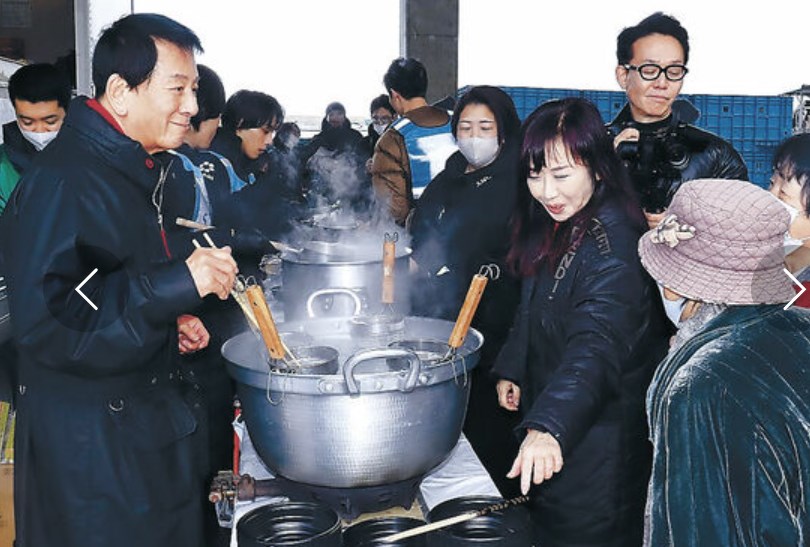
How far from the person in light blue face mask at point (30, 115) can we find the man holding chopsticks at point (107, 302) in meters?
1.97

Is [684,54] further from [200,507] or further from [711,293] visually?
[200,507]

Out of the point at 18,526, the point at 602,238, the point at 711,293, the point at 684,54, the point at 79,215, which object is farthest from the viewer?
the point at 684,54

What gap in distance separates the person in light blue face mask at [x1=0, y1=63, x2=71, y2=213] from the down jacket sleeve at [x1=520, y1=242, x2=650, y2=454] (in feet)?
8.97

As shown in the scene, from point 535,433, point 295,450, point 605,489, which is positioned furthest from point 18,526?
point 605,489

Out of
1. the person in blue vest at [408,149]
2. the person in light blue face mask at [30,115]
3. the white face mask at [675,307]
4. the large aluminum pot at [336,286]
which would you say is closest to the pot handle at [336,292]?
the large aluminum pot at [336,286]

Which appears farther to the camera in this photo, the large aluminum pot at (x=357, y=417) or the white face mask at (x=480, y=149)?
the white face mask at (x=480, y=149)

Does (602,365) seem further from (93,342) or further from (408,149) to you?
(408,149)

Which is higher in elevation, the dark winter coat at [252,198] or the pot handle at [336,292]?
the dark winter coat at [252,198]

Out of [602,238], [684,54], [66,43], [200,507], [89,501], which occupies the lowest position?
[200,507]

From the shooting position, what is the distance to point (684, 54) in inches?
114

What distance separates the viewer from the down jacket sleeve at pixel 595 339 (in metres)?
1.79

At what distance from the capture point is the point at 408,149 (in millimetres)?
4633

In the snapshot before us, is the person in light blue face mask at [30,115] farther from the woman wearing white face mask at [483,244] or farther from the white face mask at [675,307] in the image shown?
the white face mask at [675,307]

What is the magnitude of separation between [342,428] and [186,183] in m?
1.62
